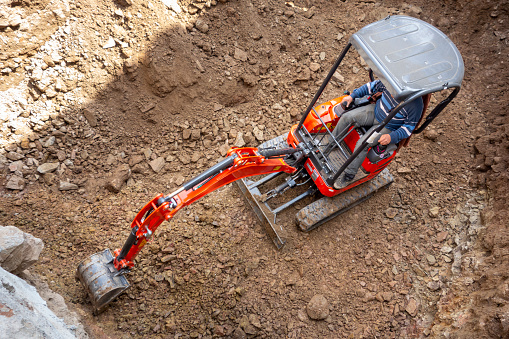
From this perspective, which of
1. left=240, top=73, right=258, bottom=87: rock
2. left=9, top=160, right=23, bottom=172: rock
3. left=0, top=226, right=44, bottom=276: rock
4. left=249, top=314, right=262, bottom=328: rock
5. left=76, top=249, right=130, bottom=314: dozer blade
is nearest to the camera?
left=0, top=226, right=44, bottom=276: rock

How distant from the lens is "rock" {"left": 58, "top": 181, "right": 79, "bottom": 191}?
5078 millimetres

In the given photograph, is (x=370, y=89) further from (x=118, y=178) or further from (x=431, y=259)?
(x=118, y=178)

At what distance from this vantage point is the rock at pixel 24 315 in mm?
2674

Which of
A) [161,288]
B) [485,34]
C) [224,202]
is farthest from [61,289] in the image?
[485,34]

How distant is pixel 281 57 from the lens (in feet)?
21.8

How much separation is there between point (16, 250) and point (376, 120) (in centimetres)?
426

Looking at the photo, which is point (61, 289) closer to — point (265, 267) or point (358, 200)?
point (265, 267)

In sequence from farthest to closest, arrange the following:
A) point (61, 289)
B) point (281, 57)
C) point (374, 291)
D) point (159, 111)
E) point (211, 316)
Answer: point (281, 57) → point (159, 111) → point (374, 291) → point (211, 316) → point (61, 289)

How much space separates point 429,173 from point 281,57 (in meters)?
3.14

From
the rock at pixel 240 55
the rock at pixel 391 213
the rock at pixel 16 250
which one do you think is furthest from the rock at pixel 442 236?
the rock at pixel 16 250

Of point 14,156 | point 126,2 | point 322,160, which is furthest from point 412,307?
point 126,2

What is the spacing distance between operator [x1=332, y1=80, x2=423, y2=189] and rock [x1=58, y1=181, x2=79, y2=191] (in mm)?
3538

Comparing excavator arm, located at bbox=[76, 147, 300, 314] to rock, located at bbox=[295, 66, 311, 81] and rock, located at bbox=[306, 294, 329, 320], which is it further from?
rock, located at bbox=[295, 66, 311, 81]

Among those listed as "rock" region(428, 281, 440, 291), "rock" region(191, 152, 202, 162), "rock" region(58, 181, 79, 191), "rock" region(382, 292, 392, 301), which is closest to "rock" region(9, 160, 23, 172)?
"rock" region(58, 181, 79, 191)
